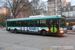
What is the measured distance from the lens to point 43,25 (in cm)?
1345

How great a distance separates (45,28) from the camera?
13195 mm

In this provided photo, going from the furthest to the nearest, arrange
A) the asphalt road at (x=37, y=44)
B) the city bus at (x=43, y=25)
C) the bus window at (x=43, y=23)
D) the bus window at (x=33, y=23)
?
the bus window at (x=33, y=23) < the bus window at (x=43, y=23) < the city bus at (x=43, y=25) < the asphalt road at (x=37, y=44)

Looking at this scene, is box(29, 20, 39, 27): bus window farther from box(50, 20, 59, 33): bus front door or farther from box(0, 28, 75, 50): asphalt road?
box(0, 28, 75, 50): asphalt road

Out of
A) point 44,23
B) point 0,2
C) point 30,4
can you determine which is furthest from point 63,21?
point 0,2

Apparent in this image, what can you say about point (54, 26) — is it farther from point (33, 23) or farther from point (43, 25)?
point (33, 23)

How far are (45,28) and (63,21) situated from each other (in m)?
3.01

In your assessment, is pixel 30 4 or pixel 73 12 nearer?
pixel 30 4

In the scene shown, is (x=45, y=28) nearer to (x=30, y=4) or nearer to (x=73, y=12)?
(x=30, y=4)

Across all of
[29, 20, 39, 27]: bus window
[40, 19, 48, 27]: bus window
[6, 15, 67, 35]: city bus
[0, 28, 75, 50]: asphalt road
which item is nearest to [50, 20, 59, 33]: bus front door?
[6, 15, 67, 35]: city bus

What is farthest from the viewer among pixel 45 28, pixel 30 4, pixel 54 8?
pixel 54 8

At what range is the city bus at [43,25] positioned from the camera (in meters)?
12.0

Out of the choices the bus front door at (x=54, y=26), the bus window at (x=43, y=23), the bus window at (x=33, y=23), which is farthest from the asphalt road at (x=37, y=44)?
the bus window at (x=33, y=23)

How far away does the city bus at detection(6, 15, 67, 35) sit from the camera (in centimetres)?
1203

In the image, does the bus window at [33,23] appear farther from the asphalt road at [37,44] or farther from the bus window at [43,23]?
the asphalt road at [37,44]
